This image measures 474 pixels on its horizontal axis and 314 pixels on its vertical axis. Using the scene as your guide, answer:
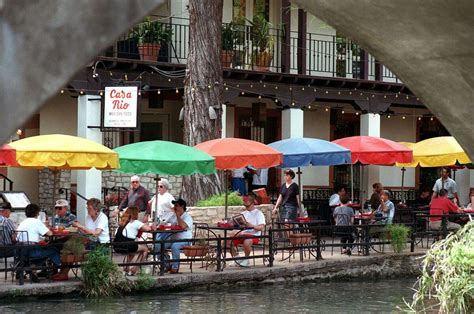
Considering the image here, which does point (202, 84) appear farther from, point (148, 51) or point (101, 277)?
point (101, 277)

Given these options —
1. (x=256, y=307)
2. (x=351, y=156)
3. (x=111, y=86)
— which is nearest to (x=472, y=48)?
(x=256, y=307)

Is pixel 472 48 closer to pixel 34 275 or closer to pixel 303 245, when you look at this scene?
pixel 34 275

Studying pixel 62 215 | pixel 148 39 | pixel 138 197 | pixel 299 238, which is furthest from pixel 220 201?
pixel 148 39

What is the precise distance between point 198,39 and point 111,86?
232 centimetres

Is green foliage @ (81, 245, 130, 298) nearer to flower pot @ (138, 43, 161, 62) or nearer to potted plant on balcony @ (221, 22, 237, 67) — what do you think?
flower pot @ (138, 43, 161, 62)

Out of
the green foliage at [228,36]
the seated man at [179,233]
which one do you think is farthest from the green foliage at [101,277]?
the green foliage at [228,36]

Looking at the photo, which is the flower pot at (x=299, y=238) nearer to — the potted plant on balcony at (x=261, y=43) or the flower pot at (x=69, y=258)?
the flower pot at (x=69, y=258)

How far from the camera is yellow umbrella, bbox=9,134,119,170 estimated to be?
1633 cm

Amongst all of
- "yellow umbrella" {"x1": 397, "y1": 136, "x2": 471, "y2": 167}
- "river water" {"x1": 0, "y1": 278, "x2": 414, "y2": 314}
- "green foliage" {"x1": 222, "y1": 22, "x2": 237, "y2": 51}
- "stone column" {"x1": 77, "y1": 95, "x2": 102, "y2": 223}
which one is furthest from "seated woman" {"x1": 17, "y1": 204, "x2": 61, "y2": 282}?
"green foliage" {"x1": 222, "y1": 22, "x2": 237, "y2": 51}

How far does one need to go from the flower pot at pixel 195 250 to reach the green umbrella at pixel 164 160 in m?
1.24

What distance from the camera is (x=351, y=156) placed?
22.0 m

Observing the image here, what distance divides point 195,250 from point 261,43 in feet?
37.3

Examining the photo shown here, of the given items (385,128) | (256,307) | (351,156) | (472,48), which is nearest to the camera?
(472,48)

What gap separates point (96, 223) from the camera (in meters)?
17.0
